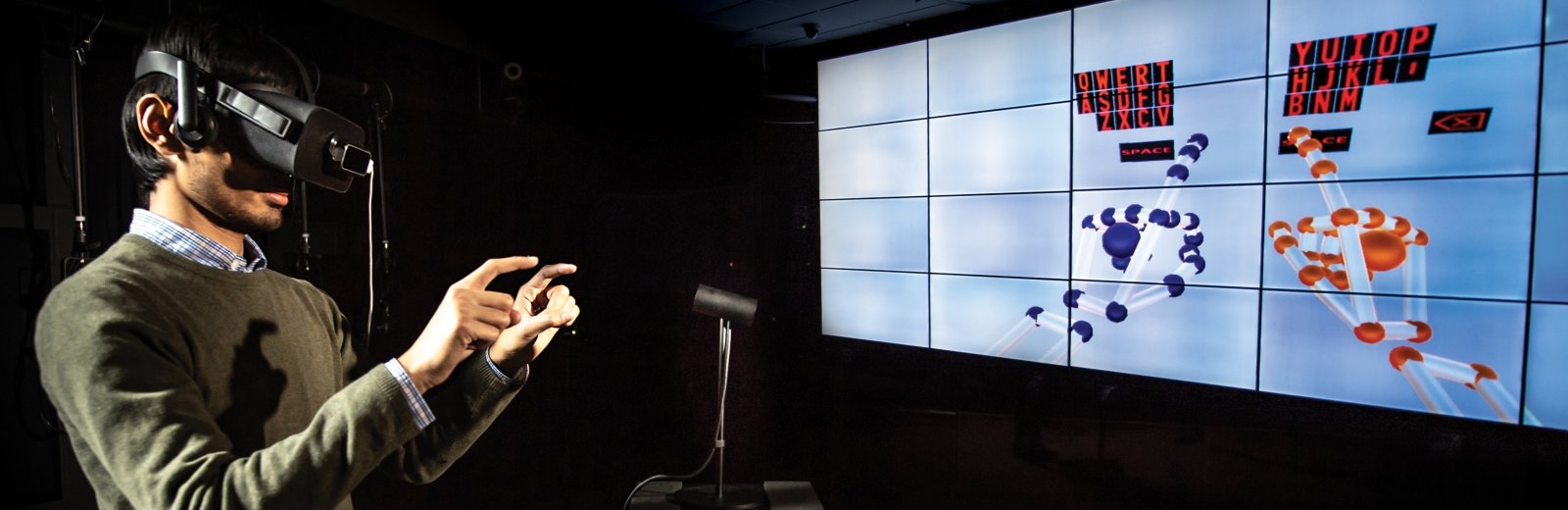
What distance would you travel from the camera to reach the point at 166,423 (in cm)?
78

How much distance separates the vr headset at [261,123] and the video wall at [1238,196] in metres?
2.76

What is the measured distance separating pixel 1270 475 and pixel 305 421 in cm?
307

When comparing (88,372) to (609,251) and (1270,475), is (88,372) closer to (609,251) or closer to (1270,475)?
(609,251)

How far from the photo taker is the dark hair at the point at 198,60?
921mm

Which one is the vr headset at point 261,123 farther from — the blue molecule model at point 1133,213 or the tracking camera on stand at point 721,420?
the blue molecule model at point 1133,213

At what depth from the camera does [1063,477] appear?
3041 millimetres

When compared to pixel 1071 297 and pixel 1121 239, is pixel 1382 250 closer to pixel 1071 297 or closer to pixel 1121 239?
pixel 1121 239

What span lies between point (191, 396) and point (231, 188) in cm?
30

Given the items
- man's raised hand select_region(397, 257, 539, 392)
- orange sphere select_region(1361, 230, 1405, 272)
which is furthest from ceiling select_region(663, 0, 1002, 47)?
man's raised hand select_region(397, 257, 539, 392)

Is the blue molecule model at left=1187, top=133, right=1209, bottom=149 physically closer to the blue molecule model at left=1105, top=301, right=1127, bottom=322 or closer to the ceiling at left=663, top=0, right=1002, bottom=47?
the blue molecule model at left=1105, top=301, right=1127, bottom=322

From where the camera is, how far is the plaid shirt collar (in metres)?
0.91

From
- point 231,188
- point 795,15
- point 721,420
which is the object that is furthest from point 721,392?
point 231,188

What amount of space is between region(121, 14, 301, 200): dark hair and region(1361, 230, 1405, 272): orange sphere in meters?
3.13

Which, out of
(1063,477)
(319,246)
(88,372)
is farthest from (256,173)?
(1063,477)
